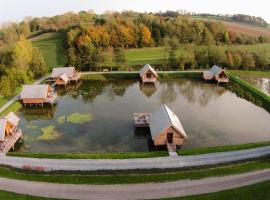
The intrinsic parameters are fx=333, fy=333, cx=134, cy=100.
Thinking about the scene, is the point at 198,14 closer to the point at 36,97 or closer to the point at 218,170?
the point at 36,97

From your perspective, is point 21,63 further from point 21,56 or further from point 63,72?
point 63,72

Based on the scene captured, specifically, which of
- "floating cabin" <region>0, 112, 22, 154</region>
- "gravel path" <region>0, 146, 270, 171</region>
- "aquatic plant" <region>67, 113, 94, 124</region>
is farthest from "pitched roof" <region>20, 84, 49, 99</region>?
"gravel path" <region>0, 146, 270, 171</region>


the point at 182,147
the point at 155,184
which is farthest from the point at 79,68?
the point at 155,184

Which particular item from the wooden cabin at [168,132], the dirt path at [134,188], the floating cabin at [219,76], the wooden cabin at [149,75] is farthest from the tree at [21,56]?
the dirt path at [134,188]

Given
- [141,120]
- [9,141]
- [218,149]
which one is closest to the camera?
[218,149]

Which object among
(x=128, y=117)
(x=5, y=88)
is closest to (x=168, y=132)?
(x=128, y=117)

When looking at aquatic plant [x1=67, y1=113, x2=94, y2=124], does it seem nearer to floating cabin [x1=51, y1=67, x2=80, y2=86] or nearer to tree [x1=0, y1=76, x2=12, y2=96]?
tree [x1=0, y1=76, x2=12, y2=96]
